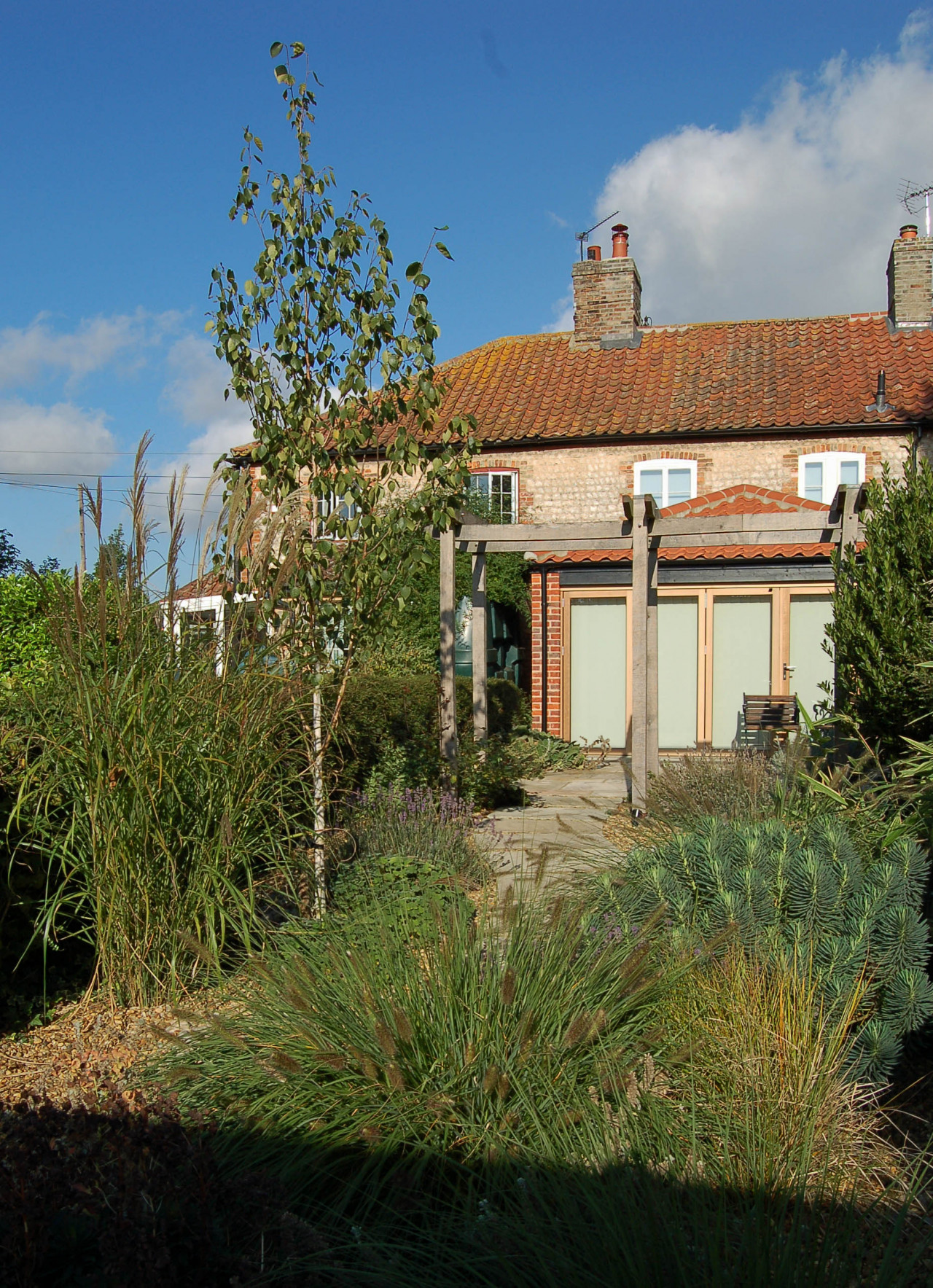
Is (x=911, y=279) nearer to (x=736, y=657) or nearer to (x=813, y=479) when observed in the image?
(x=813, y=479)

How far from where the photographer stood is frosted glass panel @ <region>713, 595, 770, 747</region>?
13516 mm

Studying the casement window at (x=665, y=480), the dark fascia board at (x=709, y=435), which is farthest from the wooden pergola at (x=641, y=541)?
the casement window at (x=665, y=480)

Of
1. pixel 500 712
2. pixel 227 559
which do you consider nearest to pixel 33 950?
pixel 227 559

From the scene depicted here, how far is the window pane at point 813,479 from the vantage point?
A: 1452 cm

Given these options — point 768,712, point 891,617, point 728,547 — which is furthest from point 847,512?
point 728,547

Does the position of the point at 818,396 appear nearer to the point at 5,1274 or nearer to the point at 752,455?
the point at 752,455

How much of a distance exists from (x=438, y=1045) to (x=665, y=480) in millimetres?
13324

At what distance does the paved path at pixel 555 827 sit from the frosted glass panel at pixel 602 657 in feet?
5.95

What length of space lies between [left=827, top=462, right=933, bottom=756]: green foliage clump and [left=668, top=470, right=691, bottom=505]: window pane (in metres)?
7.60

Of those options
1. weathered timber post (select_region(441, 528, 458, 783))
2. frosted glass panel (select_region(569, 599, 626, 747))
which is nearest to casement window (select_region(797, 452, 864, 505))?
frosted glass panel (select_region(569, 599, 626, 747))

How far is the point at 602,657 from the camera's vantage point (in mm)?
13938

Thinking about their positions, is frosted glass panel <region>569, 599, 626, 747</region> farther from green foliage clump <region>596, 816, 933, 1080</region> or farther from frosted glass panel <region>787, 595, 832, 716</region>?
green foliage clump <region>596, 816, 933, 1080</region>

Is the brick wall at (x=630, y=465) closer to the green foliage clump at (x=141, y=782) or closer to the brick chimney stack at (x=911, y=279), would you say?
the brick chimney stack at (x=911, y=279)

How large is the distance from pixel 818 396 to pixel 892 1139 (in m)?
13.1
